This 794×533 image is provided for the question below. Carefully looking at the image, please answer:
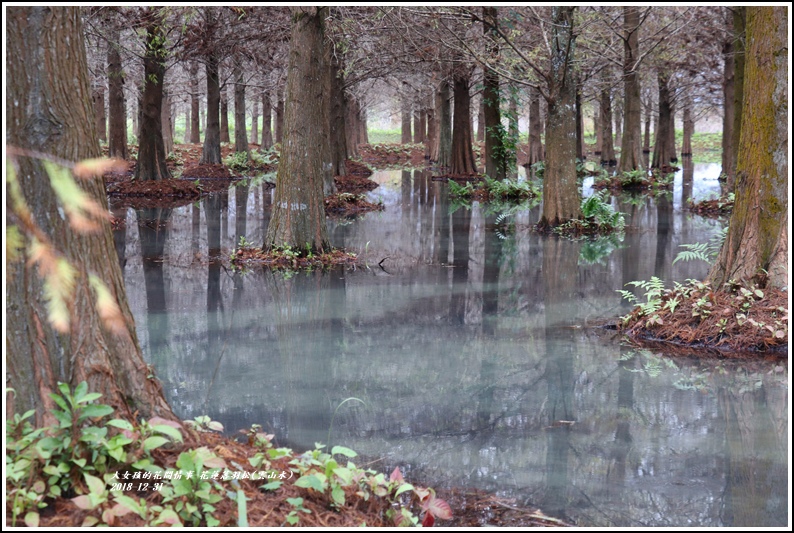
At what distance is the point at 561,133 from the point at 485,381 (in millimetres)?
9645

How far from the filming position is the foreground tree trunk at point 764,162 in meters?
7.40

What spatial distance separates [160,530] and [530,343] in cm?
471

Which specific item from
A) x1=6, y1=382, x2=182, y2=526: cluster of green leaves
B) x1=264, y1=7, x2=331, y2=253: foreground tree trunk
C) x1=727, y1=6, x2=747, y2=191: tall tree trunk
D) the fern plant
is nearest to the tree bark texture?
x1=727, y1=6, x2=747, y2=191: tall tree trunk

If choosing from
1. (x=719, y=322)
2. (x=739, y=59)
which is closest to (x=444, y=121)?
(x=739, y=59)

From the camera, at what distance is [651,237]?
1434 cm

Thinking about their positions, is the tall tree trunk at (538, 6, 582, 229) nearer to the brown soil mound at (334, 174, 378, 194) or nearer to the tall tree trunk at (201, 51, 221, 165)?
the brown soil mound at (334, 174, 378, 194)

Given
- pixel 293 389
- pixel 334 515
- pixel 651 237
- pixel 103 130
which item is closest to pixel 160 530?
pixel 334 515

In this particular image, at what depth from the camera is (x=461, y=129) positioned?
28141 mm

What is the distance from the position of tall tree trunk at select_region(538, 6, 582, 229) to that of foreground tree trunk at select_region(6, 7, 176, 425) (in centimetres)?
1142

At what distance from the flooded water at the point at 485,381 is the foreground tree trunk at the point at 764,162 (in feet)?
4.45

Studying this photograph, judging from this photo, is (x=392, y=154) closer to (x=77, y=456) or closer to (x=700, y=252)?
(x=700, y=252)

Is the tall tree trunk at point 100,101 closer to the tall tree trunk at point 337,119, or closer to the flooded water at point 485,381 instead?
the tall tree trunk at point 337,119

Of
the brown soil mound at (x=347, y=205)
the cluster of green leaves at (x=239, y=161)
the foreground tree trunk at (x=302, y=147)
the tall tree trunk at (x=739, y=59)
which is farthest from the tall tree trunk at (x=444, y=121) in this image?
the foreground tree trunk at (x=302, y=147)

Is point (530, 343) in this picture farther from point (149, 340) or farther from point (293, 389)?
point (149, 340)
